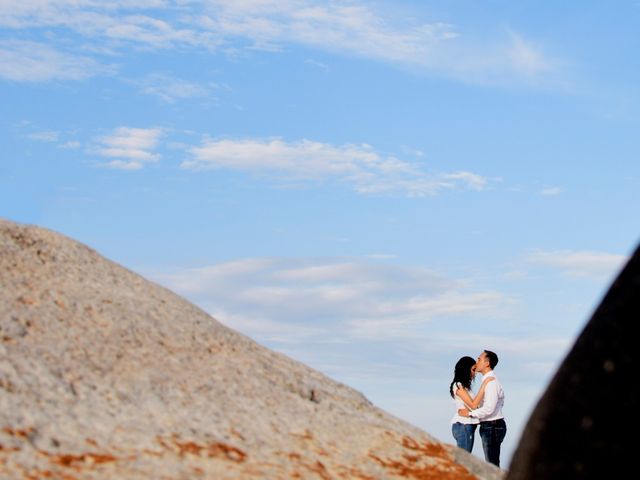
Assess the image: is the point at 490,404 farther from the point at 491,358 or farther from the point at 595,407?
the point at 595,407

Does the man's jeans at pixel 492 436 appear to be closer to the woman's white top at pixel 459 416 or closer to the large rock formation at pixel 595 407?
the woman's white top at pixel 459 416

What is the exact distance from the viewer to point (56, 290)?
1034cm

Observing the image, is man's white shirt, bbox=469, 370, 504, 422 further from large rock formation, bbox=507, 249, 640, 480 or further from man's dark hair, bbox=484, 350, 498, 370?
large rock formation, bbox=507, 249, 640, 480

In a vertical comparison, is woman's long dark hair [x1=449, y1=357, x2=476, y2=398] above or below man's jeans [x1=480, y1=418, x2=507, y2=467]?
above

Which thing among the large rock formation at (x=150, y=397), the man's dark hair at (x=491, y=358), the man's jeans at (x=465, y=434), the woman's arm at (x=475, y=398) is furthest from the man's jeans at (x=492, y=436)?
the large rock formation at (x=150, y=397)

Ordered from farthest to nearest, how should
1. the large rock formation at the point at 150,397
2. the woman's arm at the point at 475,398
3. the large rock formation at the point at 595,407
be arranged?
the woman's arm at the point at 475,398
the large rock formation at the point at 150,397
the large rock formation at the point at 595,407

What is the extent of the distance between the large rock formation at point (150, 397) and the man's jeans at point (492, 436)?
452 centimetres

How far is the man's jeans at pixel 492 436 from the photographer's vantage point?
49.8ft

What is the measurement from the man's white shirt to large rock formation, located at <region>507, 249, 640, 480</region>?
9527mm

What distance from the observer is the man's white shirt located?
1506cm

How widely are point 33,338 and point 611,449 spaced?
6180mm

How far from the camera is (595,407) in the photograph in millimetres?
5398

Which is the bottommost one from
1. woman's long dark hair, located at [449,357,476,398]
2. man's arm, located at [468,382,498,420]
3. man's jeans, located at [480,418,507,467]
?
man's jeans, located at [480,418,507,467]

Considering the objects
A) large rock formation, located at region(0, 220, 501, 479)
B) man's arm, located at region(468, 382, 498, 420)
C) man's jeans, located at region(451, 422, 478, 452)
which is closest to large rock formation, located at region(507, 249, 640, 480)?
large rock formation, located at region(0, 220, 501, 479)
